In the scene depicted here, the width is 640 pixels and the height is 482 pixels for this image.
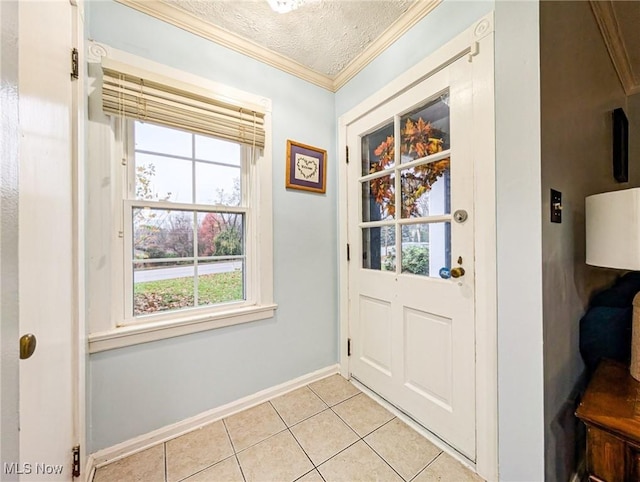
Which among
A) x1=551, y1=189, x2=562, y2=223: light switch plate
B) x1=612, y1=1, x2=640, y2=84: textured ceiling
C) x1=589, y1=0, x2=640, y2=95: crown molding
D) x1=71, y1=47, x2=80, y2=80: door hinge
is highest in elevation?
x1=612, y1=1, x2=640, y2=84: textured ceiling

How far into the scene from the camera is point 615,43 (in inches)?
63.6

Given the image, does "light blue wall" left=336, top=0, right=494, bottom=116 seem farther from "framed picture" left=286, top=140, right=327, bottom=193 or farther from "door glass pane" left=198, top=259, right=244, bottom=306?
"door glass pane" left=198, top=259, right=244, bottom=306

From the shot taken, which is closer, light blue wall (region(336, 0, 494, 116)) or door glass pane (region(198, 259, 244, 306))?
light blue wall (region(336, 0, 494, 116))

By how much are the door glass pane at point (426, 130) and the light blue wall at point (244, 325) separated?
0.67 m

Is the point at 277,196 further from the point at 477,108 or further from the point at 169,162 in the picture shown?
the point at 477,108

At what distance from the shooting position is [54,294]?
0.84 metres

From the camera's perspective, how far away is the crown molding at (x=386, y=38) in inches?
55.0

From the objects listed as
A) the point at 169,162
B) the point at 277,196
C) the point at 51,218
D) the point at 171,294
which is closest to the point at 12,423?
the point at 51,218

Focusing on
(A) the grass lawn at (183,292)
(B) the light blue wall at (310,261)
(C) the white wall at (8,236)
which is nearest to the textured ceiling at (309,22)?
(B) the light blue wall at (310,261)

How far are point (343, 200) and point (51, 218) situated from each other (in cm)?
159

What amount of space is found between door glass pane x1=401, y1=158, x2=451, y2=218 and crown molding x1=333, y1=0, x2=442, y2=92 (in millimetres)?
829

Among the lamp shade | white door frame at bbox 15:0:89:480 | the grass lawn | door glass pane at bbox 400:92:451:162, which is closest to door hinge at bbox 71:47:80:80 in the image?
white door frame at bbox 15:0:89:480

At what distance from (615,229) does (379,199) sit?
1092mm

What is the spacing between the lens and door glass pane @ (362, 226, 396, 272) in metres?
1.67
